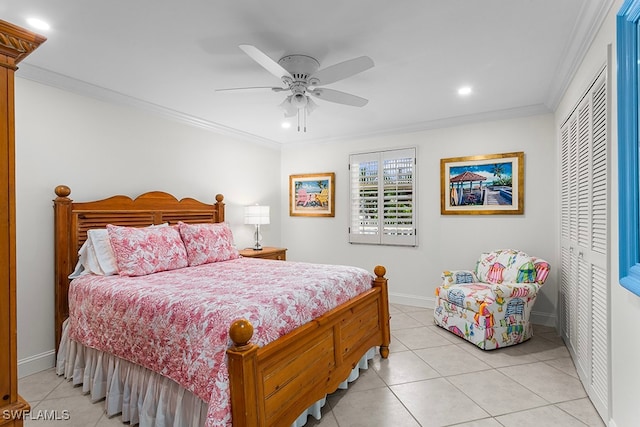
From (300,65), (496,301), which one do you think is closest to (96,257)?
(300,65)

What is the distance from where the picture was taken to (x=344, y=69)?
7.63 feet

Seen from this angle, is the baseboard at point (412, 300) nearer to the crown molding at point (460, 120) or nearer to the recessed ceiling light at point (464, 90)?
the crown molding at point (460, 120)

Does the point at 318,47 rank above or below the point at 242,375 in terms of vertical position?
above

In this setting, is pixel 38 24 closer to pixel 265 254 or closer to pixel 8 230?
pixel 8 230

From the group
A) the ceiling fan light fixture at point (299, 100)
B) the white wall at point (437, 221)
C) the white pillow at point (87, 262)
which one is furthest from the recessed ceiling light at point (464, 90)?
the white pillow at point (87, 262)

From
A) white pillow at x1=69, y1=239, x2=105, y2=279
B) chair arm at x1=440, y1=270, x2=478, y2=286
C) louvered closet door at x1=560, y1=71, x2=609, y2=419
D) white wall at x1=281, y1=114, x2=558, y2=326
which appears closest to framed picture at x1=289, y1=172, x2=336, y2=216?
white wall at x1=281, y1=114, x2=558, y2=326

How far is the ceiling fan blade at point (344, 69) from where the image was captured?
2204 mm

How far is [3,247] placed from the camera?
897 millimetres

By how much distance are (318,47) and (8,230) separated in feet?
7.10

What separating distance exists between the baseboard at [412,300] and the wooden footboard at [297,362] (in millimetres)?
1727

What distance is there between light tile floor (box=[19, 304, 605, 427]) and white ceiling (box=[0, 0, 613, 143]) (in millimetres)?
2496

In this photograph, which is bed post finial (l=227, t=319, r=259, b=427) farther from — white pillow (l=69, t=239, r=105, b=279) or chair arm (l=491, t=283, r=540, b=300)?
chair arm (l=491, t=283, r=540, b=300)

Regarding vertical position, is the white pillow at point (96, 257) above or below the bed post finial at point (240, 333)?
above

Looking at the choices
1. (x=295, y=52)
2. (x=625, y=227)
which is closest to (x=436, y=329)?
(x=625, y=227)
